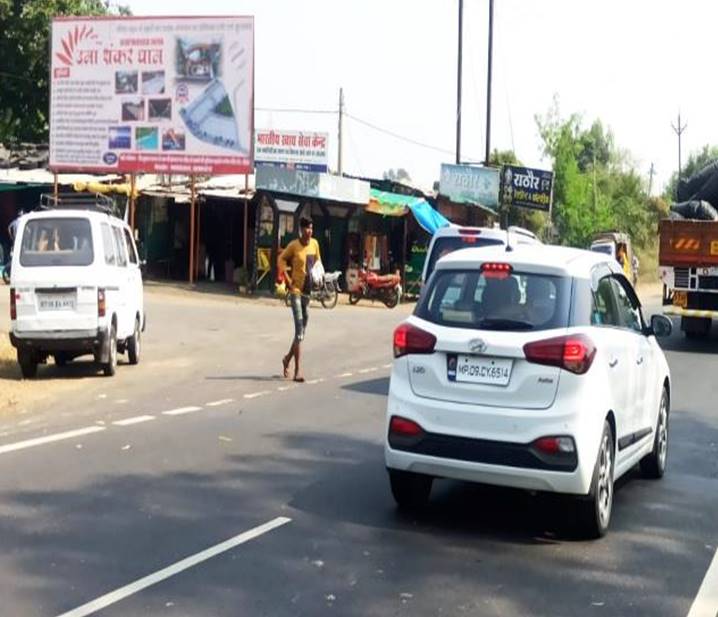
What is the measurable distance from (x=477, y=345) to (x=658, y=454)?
114 inches

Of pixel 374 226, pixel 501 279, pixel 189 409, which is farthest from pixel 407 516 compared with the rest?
pixel 374 226

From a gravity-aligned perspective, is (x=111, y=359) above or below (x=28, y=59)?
below

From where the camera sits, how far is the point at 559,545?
6582mm

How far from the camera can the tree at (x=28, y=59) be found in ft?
133

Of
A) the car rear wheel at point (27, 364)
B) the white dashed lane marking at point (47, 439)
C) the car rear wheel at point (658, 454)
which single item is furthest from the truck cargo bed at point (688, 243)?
the white dashed lane marking at point (47, 439)

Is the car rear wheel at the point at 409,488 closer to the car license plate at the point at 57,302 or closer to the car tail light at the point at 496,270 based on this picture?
the car tail light at the point at 496,270

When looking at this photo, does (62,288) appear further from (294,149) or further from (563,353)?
(294,149)

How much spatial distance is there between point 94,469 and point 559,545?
374 cm

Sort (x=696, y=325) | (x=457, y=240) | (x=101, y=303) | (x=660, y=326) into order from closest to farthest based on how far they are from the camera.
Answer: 1. (x=660, y=326)
2. (x=457, y=240)
3. (x=101, y=303)
4. (x=696, y=325)

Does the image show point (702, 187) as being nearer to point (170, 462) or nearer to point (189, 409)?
point (189, 409)

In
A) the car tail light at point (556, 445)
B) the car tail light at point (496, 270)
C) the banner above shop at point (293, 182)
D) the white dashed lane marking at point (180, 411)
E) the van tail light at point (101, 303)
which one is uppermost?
the banner above shop at point (293, 182)

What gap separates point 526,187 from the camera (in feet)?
143

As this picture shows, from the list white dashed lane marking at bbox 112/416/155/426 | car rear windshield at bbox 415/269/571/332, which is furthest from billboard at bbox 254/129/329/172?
car rear windshield at bbox 415/269/571/332

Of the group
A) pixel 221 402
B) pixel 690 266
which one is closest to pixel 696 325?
pixel 690 266
